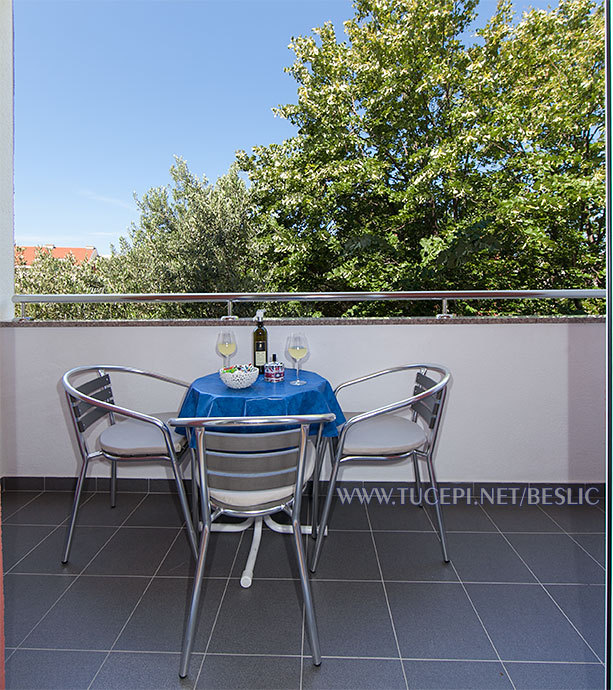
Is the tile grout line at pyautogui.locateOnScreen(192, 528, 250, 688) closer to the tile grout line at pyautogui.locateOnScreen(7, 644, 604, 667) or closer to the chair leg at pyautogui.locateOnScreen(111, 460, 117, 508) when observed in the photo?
the tile grout line at pyautogui.locateOnScreen(7, 644, 604, 667)

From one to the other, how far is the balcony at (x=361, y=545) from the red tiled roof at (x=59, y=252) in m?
7.54

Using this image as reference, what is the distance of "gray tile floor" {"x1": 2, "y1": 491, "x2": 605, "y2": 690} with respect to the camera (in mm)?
1297

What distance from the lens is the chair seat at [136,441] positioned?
1794 mm

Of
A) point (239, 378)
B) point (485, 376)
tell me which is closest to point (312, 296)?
point (239, 378)

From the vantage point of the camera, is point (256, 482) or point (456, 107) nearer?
point (256, 482)

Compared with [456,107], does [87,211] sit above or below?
below

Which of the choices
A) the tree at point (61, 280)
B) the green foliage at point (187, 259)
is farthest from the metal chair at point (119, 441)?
the green foliage at point (187, 259)

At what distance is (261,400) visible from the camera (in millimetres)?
1651

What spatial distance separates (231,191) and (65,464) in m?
8.44

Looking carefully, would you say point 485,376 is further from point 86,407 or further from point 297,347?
point 86,407

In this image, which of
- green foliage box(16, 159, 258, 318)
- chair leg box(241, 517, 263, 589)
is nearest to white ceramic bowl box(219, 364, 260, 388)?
chair leg box(241, 517, 263, 589)

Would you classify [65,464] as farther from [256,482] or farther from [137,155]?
[137,155]

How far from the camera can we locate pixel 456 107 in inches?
362

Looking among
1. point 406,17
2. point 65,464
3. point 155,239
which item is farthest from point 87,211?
point 65,464
